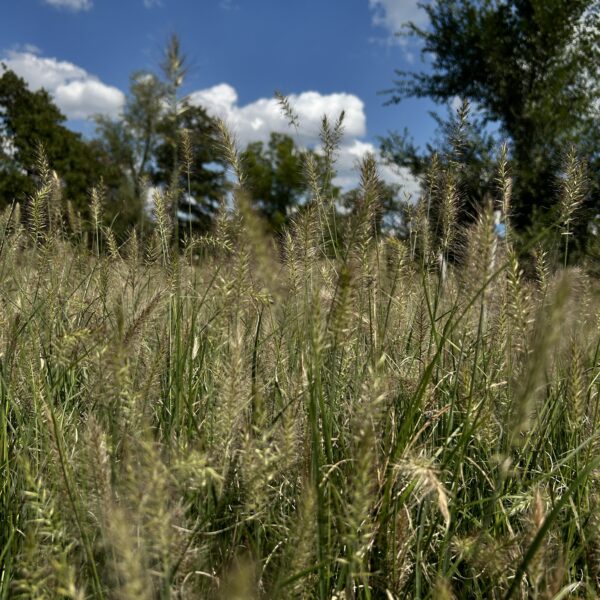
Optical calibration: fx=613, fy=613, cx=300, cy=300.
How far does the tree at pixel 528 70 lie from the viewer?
13000 mm

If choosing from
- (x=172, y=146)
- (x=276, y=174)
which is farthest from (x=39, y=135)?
(x=172, y=146)

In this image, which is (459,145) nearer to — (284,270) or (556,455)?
(284,270)

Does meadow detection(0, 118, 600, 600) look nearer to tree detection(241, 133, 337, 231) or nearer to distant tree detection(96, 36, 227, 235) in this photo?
distant tree detection(96, 36, 227, 235)

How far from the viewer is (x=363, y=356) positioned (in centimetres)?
222

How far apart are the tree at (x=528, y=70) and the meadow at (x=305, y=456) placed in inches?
449

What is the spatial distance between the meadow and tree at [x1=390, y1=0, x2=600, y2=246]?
11.4 meters

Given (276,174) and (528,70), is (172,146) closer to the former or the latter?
(528,70)

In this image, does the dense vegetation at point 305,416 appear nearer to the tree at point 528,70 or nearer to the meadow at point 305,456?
the meadow at point 305,456

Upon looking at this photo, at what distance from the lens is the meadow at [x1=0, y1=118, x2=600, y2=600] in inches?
39.9

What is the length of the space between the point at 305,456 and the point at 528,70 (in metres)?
14.7

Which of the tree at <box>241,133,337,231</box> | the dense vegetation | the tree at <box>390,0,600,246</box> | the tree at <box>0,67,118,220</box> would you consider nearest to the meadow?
the dense vegetation

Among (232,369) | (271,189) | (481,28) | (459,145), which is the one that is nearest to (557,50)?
(481,28)

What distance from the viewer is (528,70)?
1395 cm

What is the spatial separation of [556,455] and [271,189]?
35348mm
